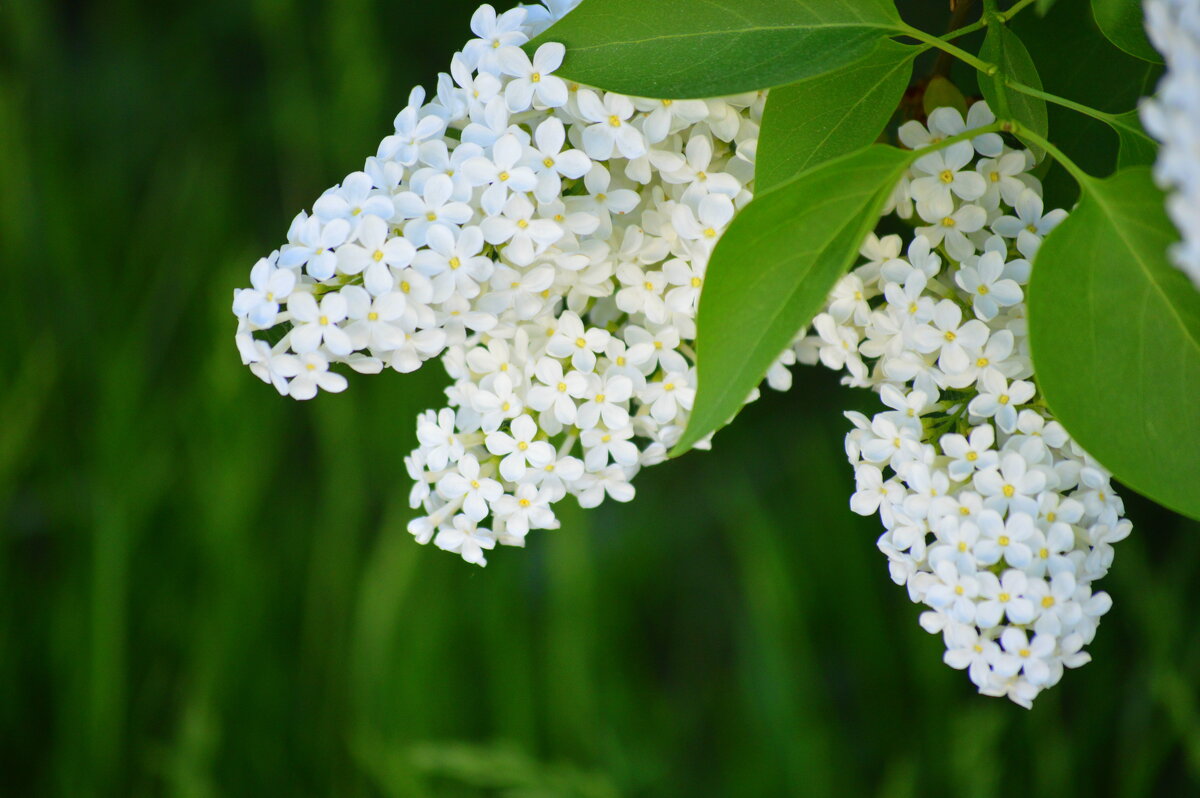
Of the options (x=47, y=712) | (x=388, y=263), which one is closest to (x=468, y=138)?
(x=388, y=263)

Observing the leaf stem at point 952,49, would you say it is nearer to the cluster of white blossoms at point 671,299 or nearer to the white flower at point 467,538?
the cluster of white blossoms at point 671,299

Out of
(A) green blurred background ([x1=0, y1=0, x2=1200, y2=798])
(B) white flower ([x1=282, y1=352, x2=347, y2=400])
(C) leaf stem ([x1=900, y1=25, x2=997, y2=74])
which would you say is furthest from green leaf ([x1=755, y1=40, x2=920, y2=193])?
(A) green blurred background ([x1=0, y1=0, x2=1200, y2=798])

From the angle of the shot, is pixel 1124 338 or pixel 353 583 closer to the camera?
pixel 1124 338

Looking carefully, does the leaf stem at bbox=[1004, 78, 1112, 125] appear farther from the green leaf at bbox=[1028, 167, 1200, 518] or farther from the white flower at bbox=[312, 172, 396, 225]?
the white flower at bbox=[312, 172, 396, 225]

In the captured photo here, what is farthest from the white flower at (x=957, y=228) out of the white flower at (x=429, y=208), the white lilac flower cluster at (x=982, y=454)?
the white flower at (x=429, y=208)

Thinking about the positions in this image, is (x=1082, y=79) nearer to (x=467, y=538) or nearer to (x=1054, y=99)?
(x=1054, y=99)

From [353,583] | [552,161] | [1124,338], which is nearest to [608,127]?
[552,161]
